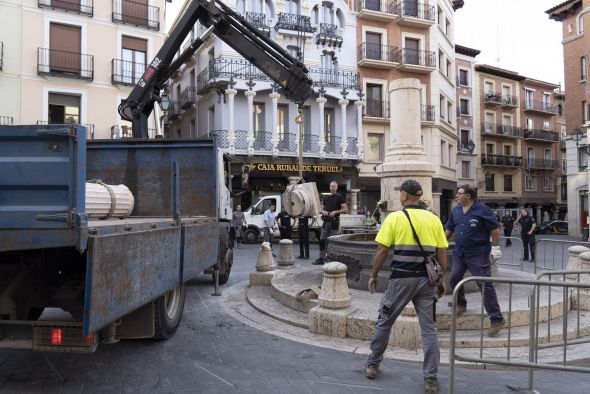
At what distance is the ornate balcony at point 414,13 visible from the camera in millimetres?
29875

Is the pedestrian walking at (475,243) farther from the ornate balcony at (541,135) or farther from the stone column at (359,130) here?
the ornate balcony at (541,135)

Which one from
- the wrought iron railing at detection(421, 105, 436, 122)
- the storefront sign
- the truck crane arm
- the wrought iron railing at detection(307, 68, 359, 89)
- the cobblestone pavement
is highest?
the wrought iron railing at detection(307, 68, 359, 89)

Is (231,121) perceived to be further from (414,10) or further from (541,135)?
(541,135)

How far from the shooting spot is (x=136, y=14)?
23.8 meters

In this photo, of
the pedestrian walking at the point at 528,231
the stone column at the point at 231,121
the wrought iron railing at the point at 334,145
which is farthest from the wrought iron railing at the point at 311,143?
the pedestrian walking at the point at 528,231

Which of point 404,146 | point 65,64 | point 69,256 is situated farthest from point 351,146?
point 69,256

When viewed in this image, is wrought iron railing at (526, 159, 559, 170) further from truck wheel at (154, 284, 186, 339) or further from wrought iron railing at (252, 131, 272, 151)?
truck wheel at (154, 284, 186, 339)

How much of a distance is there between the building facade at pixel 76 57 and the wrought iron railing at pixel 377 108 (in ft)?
41.9

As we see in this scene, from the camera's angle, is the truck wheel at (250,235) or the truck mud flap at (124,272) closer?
the truck mud flap at (124,272)

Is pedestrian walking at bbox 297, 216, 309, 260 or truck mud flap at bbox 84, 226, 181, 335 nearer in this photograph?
truck mud flap at bbox 84, 226, 181, 335

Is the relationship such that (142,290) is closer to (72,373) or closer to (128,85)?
(72,373)

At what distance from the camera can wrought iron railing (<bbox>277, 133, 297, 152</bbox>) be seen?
84.7ft

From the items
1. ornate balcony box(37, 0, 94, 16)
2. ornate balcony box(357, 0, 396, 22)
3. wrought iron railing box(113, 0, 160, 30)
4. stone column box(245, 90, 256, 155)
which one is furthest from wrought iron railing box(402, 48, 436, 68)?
ornate balcony box(37, 0, 94, 16)

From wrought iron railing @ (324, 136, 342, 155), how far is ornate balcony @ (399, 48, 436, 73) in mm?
6951
